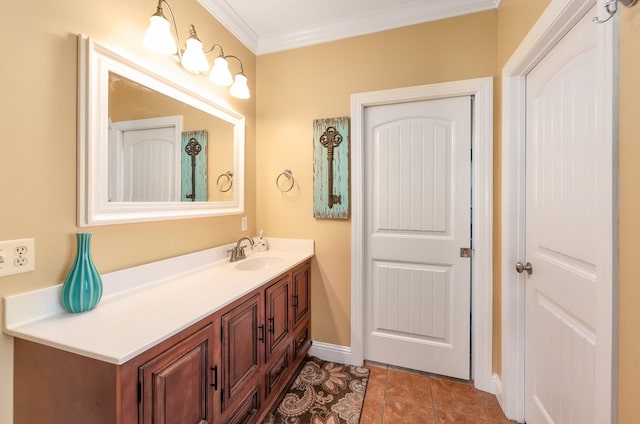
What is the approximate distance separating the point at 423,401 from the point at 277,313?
→ 41.5 inches

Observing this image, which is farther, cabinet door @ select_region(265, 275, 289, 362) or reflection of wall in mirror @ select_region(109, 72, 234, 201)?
cabinet door @ select_region(265, 275, 289, 362)

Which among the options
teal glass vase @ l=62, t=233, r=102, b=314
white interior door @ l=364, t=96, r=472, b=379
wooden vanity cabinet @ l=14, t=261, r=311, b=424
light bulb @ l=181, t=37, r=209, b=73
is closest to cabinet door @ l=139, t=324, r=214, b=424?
wooden vanity cabinet @ l=14, t=261, r=311, b=424

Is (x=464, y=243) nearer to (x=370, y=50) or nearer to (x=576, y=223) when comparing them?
(x=576, y=223)

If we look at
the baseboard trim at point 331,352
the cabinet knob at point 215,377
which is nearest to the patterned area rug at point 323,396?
the baseboard trim at point 331,352

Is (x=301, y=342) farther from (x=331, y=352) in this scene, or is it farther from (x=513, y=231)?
(x=513, y=231)

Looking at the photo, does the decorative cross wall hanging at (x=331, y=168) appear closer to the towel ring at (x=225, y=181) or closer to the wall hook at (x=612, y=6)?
the towel ring at (x=225, y=181)

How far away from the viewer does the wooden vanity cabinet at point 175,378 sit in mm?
785

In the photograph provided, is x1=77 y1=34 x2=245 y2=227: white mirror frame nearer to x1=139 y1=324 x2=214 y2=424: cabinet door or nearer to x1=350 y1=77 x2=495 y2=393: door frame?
x1=139 y1=324 x2=214 y2=424: cabinet door

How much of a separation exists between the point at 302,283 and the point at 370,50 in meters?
1.75

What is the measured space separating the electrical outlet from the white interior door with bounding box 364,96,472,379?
1719 mm

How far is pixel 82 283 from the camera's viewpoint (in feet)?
3.25

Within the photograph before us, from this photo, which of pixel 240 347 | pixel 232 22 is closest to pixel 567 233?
pixel 240 347

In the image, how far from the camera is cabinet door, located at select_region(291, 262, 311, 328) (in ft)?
5.98

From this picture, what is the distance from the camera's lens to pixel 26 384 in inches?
35.0
